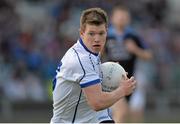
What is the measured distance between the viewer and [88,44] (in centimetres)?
680

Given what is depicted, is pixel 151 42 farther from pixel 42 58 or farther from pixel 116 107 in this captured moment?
pixel 116 107

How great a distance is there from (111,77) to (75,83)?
1.52ft

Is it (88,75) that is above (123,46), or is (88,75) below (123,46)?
above

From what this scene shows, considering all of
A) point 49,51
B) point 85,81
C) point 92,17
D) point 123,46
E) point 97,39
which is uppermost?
point 92,17

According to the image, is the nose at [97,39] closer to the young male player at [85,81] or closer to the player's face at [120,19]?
the young male player at [85,81]

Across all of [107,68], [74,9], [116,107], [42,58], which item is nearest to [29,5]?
[74,9]

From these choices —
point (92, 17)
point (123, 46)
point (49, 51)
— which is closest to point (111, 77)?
point (92, 17)

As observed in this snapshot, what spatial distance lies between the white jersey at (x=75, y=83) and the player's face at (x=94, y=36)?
56 millimetres

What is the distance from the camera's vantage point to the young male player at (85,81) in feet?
21.9

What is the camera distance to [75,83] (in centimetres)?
680

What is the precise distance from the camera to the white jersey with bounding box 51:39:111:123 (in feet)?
21.9

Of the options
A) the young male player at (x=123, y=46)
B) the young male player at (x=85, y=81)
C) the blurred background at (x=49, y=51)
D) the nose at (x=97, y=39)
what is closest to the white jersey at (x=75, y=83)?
the young male player at (x=85, y=81)

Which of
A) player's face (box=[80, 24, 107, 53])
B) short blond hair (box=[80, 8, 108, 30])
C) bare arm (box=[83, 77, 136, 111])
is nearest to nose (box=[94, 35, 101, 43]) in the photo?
player's face (box=[80, 24, 107, 53])

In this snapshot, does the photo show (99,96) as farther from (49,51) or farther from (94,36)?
(49,51)
